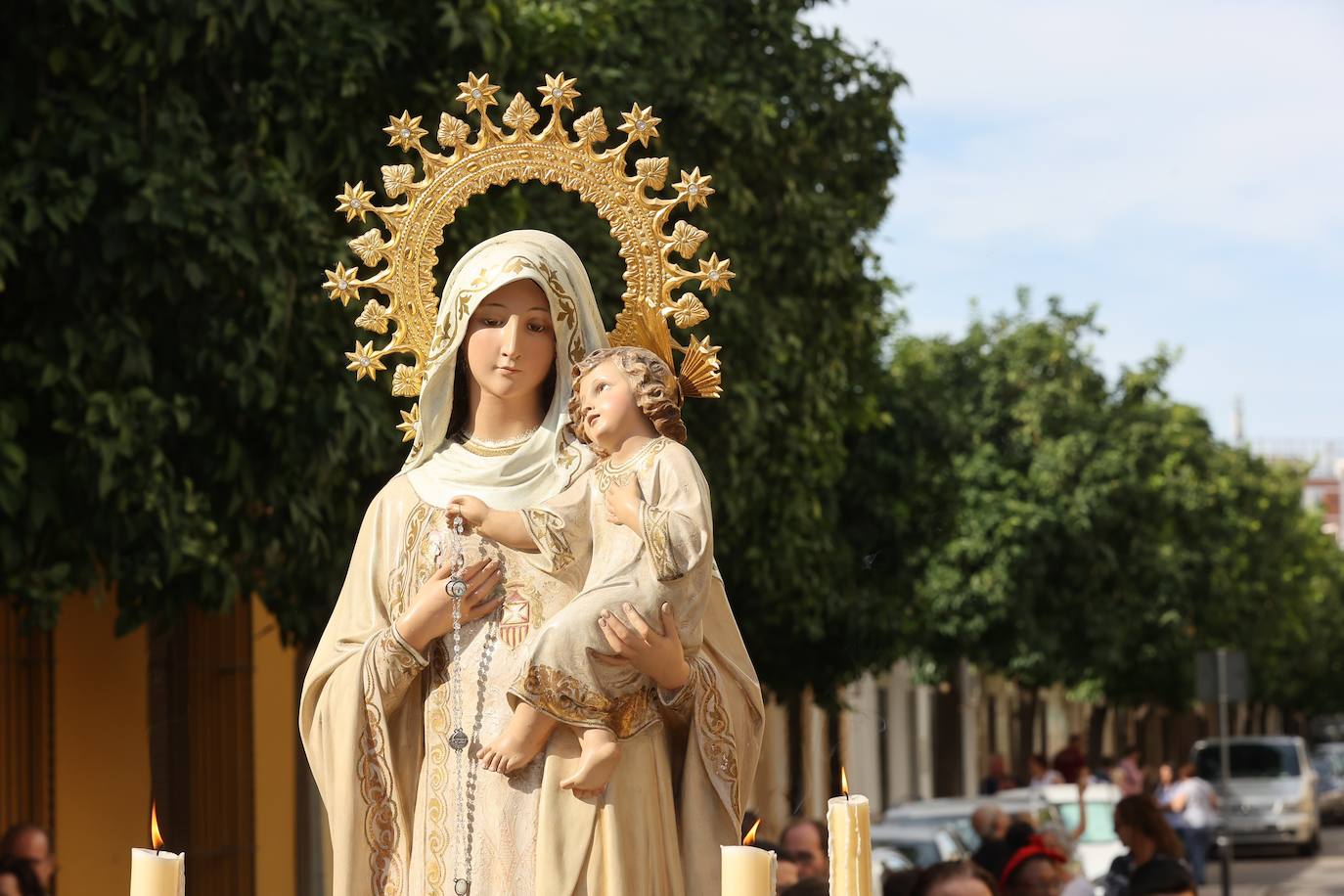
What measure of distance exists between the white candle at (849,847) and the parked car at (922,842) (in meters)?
12.0

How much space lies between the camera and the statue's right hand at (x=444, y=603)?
453 centimetres

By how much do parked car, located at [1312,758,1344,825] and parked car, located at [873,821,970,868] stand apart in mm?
32903

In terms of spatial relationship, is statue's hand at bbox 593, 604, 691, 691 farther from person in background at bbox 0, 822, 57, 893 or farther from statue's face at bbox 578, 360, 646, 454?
person in background at bbox 0, 822, 57, 893

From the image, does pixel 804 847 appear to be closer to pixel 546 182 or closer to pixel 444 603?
pixel 546 182

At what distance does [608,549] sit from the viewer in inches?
175

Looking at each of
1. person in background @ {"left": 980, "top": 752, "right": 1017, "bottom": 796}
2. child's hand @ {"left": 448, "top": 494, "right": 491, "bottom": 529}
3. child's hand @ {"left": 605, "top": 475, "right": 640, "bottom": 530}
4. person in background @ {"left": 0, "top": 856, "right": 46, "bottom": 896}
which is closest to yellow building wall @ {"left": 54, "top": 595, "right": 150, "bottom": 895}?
person in background @ {"left": 0, "top": 856, "right": 46, "bottom": 896}

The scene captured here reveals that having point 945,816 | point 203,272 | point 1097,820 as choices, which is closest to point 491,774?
point 203,272

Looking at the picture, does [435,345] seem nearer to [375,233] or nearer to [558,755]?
[375,233]

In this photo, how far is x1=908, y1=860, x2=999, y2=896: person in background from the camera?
22.8 feet

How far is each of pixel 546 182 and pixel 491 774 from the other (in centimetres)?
127

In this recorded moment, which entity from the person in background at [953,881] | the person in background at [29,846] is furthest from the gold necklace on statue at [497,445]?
the person in background at [29,846]

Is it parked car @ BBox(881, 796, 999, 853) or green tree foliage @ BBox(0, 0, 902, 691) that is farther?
parked car @ BBox(881, 796, 999, 853)

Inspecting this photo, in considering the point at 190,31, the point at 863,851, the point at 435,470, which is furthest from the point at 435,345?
the point at 190,31

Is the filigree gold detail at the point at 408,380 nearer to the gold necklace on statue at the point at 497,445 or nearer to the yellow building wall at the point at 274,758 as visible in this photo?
the gold necklace on statue at the point at 497,445
